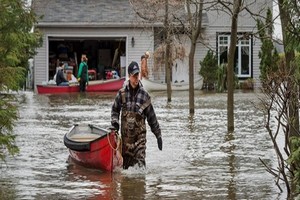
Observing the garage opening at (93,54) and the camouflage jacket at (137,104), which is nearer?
the camouflage jacket at (137,104)

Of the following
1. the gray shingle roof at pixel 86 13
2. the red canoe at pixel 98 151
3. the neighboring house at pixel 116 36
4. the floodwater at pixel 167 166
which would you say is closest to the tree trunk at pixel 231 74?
the floodwater at pixel 167 166

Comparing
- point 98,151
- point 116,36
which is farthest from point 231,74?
point 116,36

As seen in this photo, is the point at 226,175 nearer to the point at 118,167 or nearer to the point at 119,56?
the point at 118,167

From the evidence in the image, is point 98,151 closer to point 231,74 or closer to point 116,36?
point 231,74

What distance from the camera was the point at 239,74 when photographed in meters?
44.5

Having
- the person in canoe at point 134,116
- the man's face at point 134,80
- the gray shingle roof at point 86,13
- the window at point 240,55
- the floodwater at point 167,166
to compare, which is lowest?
the floodwater at point 167,166

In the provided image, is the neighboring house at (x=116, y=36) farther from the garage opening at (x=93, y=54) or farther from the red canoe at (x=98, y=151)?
the red canoe at (x=98, y=151)

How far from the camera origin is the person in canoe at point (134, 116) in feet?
44.7

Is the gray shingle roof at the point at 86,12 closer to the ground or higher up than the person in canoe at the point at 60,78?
higher up

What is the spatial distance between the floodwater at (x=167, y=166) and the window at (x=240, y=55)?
19.4 metres

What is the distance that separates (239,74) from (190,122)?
73.1 ft

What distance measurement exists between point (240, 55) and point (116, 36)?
6902 mm

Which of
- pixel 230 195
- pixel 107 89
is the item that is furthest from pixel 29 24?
pixel 107 89

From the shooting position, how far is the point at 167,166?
14875 millimetres
